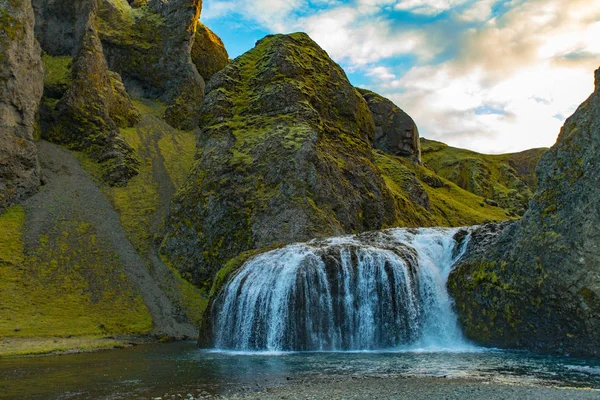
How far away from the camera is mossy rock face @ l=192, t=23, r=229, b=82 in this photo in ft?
481

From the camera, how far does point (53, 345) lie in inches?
1496

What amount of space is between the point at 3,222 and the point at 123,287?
66.7 feet

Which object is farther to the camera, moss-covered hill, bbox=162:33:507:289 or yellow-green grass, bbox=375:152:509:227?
yellow-green grass, bbox=375:152:509:227

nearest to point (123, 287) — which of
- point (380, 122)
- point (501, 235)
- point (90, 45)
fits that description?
point (501, 235)

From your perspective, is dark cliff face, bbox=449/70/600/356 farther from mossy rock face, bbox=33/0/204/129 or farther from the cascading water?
mossy rock face, bbox=33/0/204/129

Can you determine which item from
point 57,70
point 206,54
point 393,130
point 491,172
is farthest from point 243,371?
point 491,172

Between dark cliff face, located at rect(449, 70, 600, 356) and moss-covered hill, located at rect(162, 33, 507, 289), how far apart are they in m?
27.1

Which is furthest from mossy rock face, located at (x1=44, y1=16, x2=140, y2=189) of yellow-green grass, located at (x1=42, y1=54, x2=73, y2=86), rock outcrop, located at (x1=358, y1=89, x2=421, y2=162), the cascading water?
rock outcrop, located at (x1=358, y1=89, x2=421, y2=162)

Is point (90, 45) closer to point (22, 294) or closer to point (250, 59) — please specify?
point (250, 59)

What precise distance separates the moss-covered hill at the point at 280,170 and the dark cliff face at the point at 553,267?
2710cm

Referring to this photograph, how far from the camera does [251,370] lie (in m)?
22.7

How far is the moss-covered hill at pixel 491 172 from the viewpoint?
137m

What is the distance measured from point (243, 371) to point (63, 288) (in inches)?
1499

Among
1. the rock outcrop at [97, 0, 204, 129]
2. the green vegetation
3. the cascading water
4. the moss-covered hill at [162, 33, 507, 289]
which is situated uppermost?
the rock outcrop at [97, 0, 204, 129]
